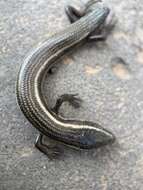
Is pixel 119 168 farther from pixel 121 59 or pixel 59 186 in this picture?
pixel 121 59

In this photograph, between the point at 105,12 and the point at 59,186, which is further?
the point at 105,12

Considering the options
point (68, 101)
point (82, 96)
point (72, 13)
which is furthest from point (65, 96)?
point (72, 13)

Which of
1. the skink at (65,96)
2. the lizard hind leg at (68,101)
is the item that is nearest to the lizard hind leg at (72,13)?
the skink at (65,96)

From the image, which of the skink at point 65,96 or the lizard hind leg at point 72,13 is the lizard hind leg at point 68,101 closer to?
the skink at point 65,96

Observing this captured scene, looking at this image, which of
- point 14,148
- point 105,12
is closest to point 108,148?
point 14,148

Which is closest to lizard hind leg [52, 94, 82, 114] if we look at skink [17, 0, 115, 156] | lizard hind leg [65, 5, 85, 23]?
skink [17, 0, 115, 156]

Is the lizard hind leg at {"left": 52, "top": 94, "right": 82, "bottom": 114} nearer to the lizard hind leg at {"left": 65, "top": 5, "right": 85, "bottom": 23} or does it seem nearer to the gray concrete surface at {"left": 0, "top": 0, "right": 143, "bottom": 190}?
the gray concrete surface at {"left": 0, "top": 0, "right": 143, "bottom": 190}
